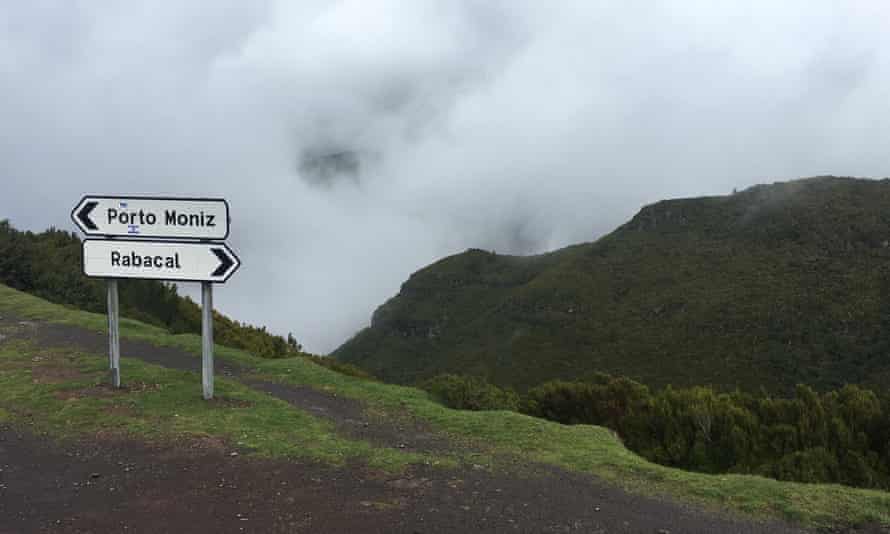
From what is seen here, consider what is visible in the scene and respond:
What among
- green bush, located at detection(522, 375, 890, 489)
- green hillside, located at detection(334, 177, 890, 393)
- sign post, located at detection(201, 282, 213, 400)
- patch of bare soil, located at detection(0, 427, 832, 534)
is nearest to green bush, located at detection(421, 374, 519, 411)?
green bush, located at detection(522, 375, 890, 489)

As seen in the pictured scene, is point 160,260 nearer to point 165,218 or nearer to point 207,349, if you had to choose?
point 165,218

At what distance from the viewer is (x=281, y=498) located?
235 inches

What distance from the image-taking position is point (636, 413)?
455 inches

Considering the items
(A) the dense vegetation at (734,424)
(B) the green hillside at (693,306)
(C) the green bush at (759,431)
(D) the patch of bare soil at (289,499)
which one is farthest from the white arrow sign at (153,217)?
(B) the green hillside at (693,306)

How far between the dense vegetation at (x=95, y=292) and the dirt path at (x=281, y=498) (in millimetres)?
11648

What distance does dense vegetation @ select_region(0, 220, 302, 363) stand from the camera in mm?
20297

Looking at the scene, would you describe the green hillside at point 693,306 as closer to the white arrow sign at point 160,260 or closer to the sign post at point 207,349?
the sign post at point 207,349

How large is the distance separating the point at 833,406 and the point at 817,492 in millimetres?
6121

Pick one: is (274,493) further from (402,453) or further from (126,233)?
(126,233)

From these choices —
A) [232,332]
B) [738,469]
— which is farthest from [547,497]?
[232,332]

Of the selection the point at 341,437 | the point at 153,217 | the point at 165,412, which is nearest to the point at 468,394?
the point at 341,437

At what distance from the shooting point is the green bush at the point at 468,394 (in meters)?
11.3

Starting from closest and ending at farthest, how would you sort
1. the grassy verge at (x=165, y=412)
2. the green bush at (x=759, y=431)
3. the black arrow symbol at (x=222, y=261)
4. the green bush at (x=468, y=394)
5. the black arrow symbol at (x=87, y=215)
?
the grassy verge at (x=165, y=412)
the green bush at (x=759, y=431)
the black arrow symbol at (x=222, y=261)
the black arrow symbol at (x=87, y=215)
the green bush at (x=468, y=394)

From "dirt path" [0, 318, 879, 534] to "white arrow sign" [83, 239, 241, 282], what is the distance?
2852mm
